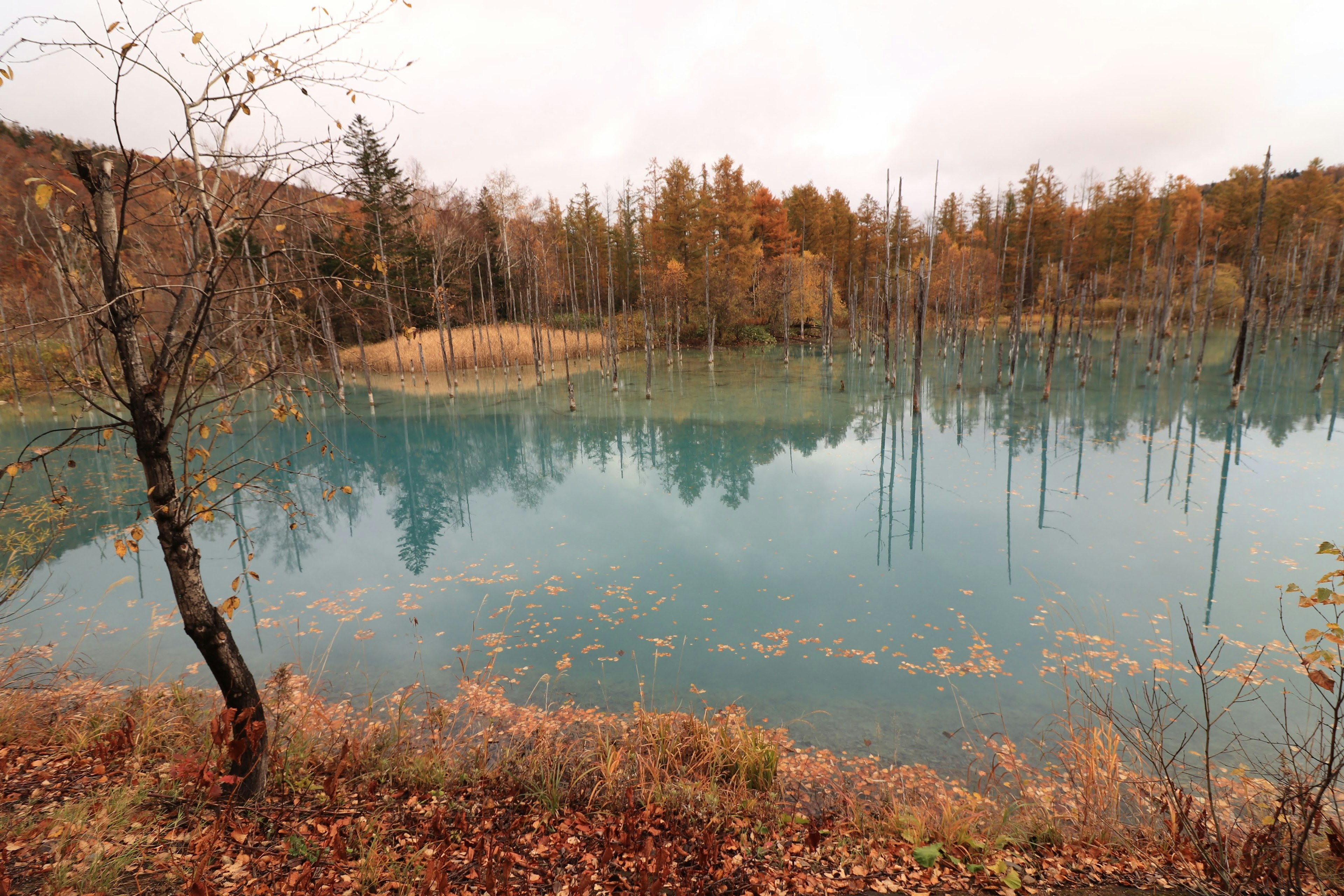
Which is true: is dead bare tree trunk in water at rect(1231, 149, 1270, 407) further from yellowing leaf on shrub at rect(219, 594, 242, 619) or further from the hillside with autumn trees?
yellowing leaf on shrub at rect(219, 594, 242, 619)

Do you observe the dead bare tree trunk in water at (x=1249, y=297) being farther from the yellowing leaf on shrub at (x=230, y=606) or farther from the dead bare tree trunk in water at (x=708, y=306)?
the yellowing leaf on shrub at (x=230, y=606)

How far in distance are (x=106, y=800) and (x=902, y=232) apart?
209 ft

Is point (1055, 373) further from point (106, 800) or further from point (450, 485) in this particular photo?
point (106, 800)

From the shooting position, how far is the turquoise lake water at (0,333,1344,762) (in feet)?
25.9

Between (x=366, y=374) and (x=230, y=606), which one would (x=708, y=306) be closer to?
(x=366, y=374)

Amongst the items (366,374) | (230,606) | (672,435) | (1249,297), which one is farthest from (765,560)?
(1249,297)

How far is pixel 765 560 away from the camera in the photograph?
1147 centimetres

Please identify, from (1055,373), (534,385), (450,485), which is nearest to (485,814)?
(450,485)

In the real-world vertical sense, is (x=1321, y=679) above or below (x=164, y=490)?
below

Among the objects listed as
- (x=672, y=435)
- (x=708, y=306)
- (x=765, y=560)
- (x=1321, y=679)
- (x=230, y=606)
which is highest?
(x=708, y=306)

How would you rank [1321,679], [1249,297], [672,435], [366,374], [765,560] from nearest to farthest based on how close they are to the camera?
[1321,679], [765,560], [1249,297], [366,374], [672,435]

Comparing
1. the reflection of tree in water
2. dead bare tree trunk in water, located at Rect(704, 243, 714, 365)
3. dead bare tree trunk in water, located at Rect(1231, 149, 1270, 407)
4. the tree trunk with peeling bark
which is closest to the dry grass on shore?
the reflection of tree in water

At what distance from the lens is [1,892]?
261 cm

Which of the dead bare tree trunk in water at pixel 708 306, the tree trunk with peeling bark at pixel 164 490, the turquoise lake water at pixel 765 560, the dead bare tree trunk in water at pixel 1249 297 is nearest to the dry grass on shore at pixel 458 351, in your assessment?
the dead bare tree trunk in water at pixel 708 306
